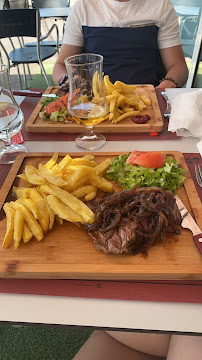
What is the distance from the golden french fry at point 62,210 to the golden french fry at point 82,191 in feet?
0.31

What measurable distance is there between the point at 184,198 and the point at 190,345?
579mm

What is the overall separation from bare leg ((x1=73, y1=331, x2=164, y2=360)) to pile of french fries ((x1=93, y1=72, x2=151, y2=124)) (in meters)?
1.18

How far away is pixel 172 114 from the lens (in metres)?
1.86

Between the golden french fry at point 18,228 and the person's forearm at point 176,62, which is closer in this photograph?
the golden french fry at point 18,228

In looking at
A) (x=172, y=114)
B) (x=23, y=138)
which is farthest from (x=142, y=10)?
(x=23, y=138)

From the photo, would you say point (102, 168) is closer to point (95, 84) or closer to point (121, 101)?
point (95, 84)

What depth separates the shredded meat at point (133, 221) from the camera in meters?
1.03

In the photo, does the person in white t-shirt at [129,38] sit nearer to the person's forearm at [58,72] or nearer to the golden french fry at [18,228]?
the person's forearm at [58,72]

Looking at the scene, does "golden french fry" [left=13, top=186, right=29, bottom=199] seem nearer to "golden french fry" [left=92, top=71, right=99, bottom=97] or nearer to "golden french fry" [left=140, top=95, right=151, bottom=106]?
"golden french fry" [left=92, top=71, right=99, bottom=97]

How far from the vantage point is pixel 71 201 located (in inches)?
43.8

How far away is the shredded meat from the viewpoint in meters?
1.03

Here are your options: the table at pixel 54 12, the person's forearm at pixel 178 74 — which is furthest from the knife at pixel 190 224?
the table at pixel 54 12

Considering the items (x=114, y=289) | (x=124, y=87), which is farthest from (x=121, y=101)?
(x=114, y=289)

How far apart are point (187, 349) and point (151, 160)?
79cm
